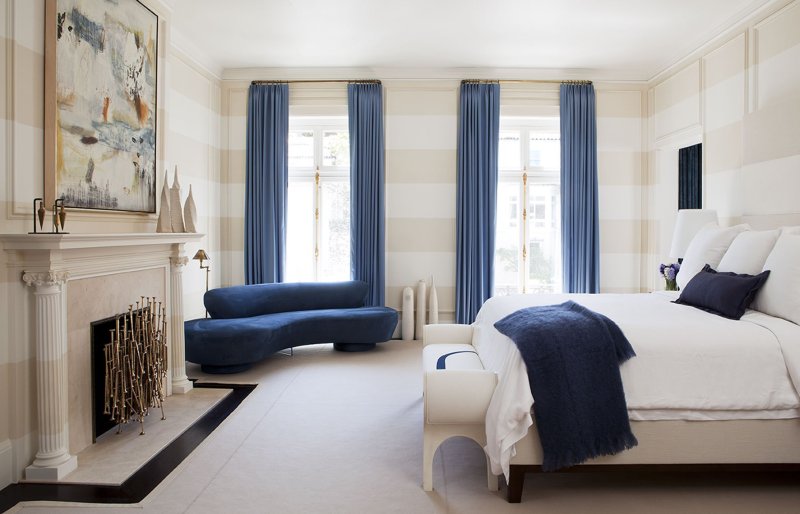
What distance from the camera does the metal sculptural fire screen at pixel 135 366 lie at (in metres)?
3.23

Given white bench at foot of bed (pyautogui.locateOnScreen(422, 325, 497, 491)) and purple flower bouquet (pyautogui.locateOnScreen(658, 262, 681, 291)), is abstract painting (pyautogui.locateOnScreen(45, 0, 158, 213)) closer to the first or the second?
white bench at foot of bed (pyautogui.locateOnScreen(422, 325, 497, 491))

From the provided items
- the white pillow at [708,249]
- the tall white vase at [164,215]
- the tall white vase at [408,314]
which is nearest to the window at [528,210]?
the tall white vase at [408,314]

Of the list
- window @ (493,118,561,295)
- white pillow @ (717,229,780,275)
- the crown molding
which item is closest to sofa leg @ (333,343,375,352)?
window @ (493,118,561,295)

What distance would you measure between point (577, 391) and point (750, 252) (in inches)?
67.2

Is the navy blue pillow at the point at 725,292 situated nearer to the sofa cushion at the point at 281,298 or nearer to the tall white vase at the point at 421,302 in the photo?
the tall white vase at the point at 421,302

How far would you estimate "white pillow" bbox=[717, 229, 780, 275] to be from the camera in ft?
10.6

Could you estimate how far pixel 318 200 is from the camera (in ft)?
21.1

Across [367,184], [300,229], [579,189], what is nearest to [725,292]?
[579,189]

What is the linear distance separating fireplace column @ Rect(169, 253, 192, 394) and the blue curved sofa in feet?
1.10

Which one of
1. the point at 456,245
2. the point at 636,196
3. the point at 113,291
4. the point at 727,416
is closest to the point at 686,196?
the point at 636,196

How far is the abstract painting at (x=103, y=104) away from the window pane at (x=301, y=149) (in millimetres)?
2435

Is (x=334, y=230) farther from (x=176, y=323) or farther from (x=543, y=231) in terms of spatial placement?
(x=176, y=323)

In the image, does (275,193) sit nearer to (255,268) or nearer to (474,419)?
(255,268)

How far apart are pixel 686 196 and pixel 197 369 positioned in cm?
553
